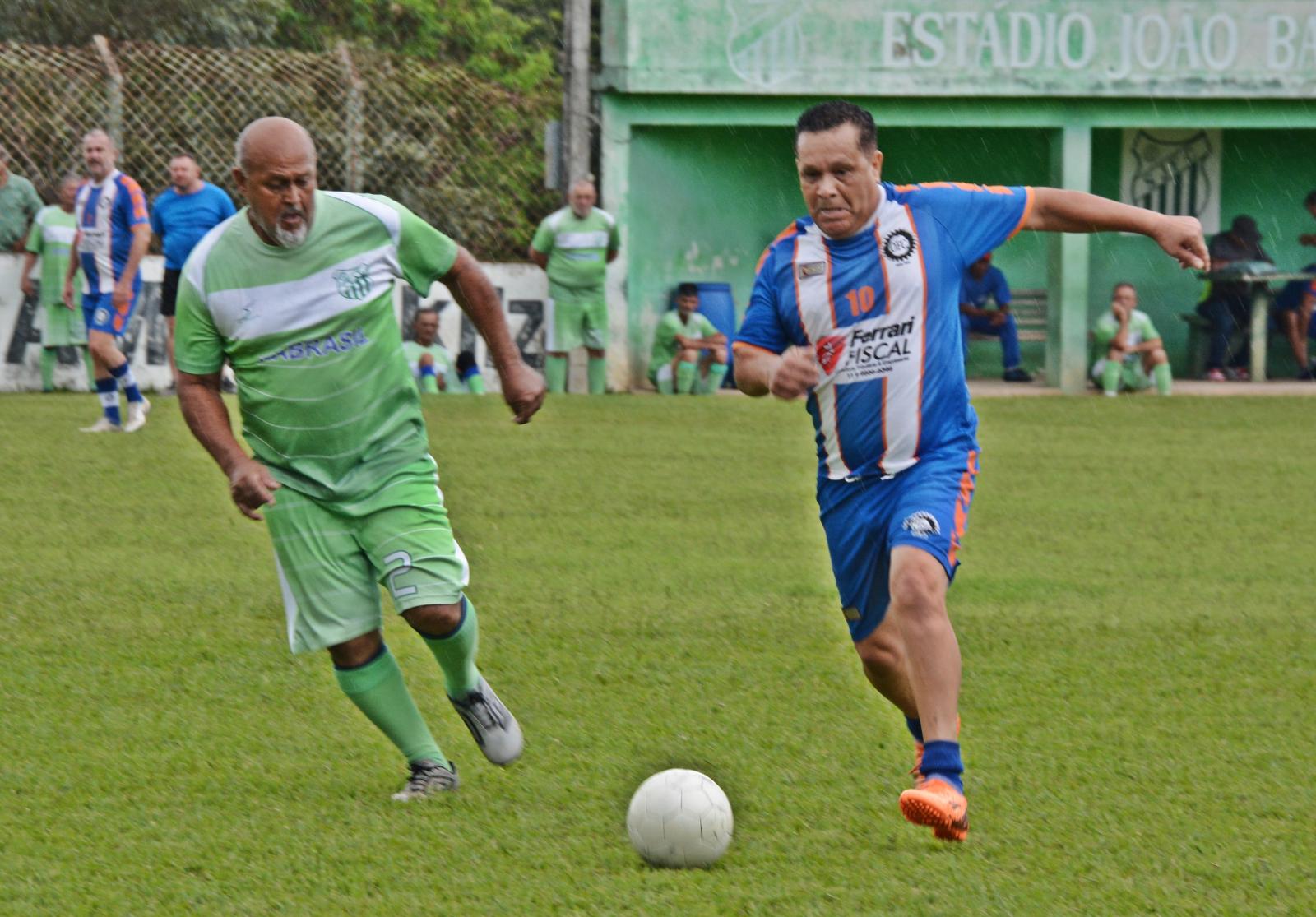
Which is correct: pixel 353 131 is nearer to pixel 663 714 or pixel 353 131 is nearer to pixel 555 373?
pixel 555 373

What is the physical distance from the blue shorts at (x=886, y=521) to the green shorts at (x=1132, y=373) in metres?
16.0

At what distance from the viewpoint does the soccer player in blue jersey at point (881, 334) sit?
17.8ft

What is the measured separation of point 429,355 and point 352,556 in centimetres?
1364

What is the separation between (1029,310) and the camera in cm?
2384

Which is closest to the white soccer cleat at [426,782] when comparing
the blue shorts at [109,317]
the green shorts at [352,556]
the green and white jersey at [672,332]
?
the green shorts at [352,556]

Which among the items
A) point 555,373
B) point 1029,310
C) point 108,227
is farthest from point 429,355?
point 1029,310

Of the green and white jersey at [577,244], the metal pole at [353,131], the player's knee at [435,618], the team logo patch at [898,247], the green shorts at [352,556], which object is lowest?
the player's knee at [435,618]

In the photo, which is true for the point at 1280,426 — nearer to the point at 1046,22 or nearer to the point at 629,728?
the point at 1046,22

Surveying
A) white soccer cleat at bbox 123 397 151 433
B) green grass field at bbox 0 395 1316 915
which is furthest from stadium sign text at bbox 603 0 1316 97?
green grass field at bbox 0 395 1316 915

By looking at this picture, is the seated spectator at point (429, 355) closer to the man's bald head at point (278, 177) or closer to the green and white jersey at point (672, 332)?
the green and white jersey at point (672, 332)

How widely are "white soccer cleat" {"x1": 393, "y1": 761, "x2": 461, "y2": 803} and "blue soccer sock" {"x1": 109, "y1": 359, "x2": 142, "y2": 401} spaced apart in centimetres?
966

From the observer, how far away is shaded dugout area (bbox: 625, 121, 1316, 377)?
21641 millimetres

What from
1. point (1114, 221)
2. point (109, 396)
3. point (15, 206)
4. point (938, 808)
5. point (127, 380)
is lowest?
point (938, 808)

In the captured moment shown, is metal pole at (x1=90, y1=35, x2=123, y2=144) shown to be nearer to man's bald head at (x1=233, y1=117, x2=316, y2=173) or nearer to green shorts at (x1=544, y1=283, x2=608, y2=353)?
green shorts at (x1=544, y1=283, x2=608, y2=353)
